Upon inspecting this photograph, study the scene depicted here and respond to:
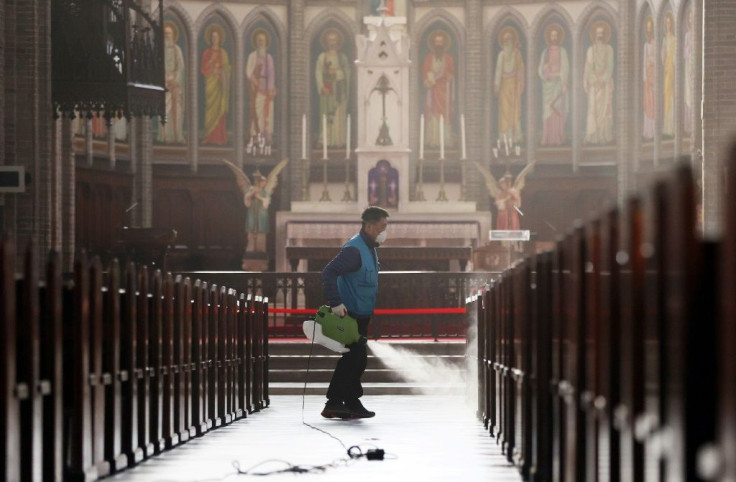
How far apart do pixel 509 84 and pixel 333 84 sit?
3.54 meters

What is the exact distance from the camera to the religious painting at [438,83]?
90.2 feet

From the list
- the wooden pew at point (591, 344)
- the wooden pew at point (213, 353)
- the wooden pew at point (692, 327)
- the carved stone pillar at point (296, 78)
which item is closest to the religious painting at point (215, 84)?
the carved stone pillar at point (296, 78)

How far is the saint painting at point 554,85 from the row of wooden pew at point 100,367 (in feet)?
57.2

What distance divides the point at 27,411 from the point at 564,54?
22.8 metres

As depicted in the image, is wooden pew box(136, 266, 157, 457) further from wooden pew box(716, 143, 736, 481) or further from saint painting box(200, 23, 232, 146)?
saint painting box(200, 23, 232, 146)

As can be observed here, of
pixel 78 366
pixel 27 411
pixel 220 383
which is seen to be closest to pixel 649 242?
pixel 27 411

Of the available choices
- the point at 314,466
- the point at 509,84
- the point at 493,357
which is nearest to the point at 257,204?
the point at 509,84

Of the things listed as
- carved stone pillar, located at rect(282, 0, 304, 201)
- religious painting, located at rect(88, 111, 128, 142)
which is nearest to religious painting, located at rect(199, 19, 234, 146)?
carved stone pillar, located at rect(282, 0, 304, 201)

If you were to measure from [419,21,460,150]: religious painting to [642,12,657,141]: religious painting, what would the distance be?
3868mm

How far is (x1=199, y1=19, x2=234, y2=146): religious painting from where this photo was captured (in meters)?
27.1

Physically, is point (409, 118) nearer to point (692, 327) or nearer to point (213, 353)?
point (213, 353)

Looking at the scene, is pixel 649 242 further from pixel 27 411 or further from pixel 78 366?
pixel 78 366

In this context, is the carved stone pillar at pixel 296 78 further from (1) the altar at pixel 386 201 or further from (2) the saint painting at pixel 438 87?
(1) the altar at pixel 386 201

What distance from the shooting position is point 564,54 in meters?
27.0
